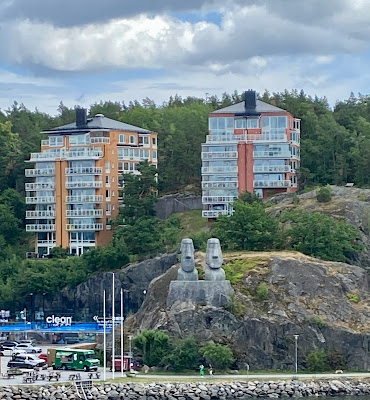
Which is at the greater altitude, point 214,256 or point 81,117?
point 81,117

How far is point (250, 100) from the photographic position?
132750mm

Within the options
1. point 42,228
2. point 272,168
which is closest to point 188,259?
point 272,168

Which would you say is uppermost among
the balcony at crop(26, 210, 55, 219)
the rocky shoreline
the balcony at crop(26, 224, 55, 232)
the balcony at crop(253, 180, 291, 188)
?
the balcony at crop(253, 180, 291, 188)

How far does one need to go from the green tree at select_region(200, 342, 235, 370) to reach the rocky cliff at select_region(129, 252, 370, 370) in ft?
4.32

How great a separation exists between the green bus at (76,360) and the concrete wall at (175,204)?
39.3 metres

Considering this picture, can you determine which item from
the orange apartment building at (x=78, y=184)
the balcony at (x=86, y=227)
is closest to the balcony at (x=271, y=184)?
the orange apartment building at (x=78, y=184)

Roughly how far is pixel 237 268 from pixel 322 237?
8486 millimetres

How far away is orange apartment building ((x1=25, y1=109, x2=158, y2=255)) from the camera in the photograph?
133 meters

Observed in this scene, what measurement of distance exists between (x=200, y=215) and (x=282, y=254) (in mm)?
28600

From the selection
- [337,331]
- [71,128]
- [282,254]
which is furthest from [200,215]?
[337,331]

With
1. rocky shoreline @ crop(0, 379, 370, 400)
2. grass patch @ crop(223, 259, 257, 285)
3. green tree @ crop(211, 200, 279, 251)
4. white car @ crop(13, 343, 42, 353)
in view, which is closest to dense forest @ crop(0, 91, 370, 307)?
green tree @ crop(211, 200, 279, 251)

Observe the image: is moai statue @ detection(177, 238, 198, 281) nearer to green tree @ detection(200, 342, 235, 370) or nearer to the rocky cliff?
the rocky cliff

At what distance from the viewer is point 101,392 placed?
8825 cm

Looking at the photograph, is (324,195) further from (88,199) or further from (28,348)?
(28,348)
